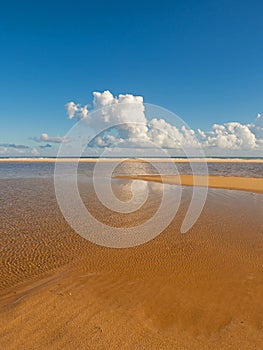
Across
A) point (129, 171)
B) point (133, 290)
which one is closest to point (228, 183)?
point (133, 290)

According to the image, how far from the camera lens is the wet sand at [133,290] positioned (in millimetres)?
4996

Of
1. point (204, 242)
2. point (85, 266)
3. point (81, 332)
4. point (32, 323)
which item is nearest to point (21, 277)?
point (85, 266)

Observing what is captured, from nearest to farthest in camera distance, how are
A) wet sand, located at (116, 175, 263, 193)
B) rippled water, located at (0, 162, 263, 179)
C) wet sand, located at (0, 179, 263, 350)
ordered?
wet sand, located at (0, 179, 263, 350) → wet sand, located at (116, 175, 263, 193) → rippled water, located at (0, 162, 263, 179)

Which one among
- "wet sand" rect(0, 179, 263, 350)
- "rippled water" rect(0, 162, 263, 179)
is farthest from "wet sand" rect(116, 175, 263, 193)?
"wet sand" rect(0, 179, 263, 350)

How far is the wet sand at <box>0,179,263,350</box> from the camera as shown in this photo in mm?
4996

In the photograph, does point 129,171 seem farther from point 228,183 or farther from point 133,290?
point 133,290

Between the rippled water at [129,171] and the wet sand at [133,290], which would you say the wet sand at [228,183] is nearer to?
the rippled water at [129,171]

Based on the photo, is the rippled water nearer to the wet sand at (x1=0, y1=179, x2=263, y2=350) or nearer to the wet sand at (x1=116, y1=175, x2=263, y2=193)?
the wet sand at (x1=116, y1=175, x2=263, y2=193)

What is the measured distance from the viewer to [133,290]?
22.1 ft

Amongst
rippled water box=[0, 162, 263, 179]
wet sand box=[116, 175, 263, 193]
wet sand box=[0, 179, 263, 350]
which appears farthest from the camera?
rippled water box=[0, 162, 263, 179]

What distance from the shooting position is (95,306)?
5969mm

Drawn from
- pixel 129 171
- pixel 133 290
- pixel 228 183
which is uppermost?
pixel 129 171

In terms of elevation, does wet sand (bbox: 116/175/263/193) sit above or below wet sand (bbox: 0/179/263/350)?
above

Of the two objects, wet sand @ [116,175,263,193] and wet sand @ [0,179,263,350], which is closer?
wet sand @ [0,179,263,350]
